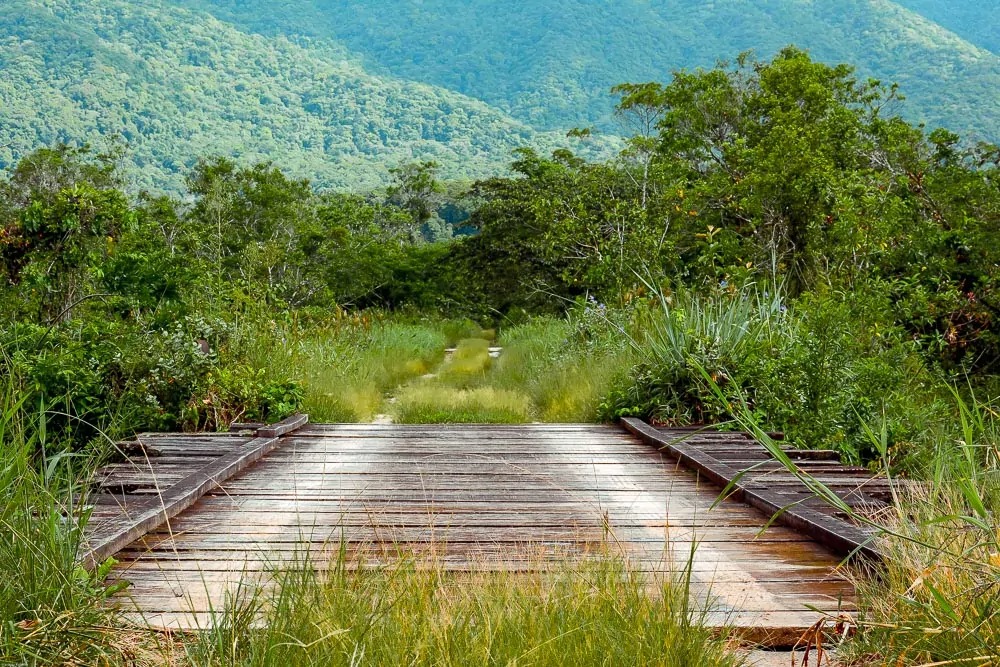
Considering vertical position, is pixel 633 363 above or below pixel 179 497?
above

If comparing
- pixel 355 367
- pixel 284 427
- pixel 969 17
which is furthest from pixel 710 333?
pixel 969 17

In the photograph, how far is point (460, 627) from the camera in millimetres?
1978

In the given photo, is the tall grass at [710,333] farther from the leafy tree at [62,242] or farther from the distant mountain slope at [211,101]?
the distant mountain slope at [211,101]

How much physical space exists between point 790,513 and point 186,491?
2532mm

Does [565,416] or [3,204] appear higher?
[3,204]

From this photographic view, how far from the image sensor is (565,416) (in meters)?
7.64

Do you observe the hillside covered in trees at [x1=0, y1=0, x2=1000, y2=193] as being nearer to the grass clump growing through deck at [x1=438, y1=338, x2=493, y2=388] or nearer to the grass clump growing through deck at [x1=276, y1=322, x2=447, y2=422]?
the grass clump growing through deck at [x1=438, y1=338, x2=493, y2=388]

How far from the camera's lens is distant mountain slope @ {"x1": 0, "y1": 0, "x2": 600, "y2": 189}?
113125 millimetres

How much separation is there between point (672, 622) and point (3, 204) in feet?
116

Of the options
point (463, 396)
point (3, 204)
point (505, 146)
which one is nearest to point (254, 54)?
point (505, 146)

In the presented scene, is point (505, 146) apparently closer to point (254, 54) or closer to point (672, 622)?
point (254, 54)

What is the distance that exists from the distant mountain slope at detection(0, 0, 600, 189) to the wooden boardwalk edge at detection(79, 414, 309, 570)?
3964 inches

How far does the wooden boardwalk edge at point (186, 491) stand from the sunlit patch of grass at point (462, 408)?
84.2 inches

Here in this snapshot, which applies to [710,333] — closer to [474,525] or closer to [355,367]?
[474,525]
